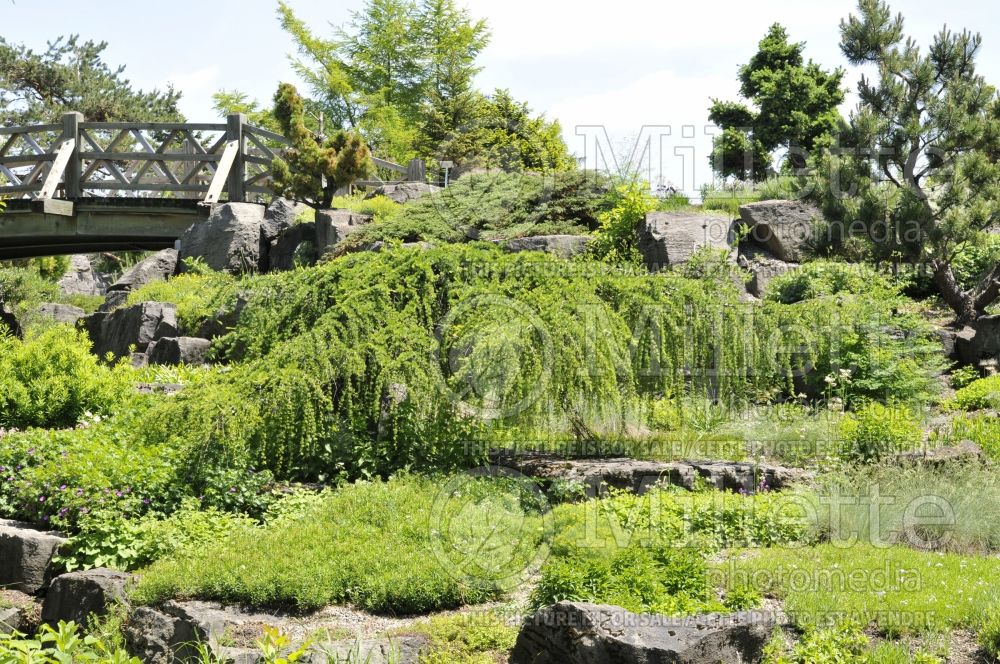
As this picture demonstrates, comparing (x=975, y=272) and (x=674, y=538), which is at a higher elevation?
(x=975, y=272)

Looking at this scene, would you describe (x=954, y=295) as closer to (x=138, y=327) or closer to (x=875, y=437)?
(x=875, y=437)

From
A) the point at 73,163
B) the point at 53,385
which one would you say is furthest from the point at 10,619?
the point at 73,163

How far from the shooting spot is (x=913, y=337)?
12664 millimetres

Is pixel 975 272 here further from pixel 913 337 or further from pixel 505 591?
pixel 505 591

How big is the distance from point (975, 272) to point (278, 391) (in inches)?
476

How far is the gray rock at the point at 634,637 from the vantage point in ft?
16.9

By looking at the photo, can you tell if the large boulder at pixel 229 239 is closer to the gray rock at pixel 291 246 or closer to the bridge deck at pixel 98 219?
the gray rock at pixel 291 246

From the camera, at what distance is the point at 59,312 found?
21031 millimetres

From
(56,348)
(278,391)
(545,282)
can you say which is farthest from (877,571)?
(56,348)

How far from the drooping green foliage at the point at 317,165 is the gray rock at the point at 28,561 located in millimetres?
10751

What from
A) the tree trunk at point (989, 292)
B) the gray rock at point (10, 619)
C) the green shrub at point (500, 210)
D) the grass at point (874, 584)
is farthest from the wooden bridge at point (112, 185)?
the grass at point (874, 584)

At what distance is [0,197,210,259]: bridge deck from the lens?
1850cm

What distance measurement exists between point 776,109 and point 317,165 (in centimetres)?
1370

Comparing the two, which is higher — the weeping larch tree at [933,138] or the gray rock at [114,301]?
the weeping larch tree at [933,138]
